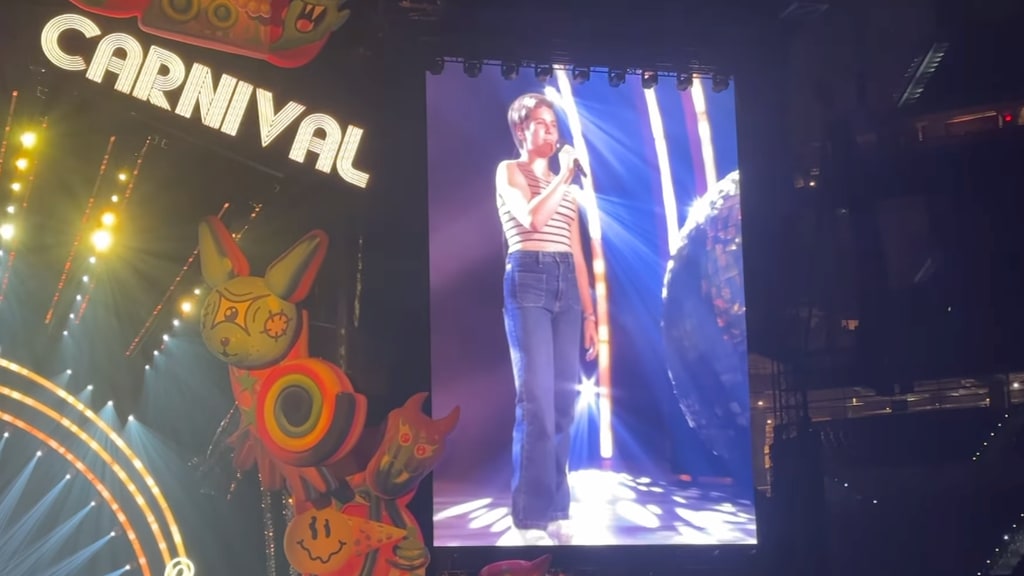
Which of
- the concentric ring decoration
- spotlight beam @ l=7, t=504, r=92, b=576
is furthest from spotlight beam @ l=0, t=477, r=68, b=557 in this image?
the concentric ring decoration

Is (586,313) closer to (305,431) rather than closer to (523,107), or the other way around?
(523,107)

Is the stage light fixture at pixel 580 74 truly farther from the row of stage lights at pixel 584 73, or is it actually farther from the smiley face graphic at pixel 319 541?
the smiley face graphic at pixel 319 541

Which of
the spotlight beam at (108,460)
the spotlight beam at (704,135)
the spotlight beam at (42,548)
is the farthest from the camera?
the spotlight beam at (704,135)

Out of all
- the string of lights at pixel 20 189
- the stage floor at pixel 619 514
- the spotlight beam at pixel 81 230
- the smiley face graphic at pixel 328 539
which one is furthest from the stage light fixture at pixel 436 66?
the smiley face graphic at pixel 328 539

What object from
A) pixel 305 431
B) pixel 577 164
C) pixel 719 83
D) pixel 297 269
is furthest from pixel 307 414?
pixel 719 83

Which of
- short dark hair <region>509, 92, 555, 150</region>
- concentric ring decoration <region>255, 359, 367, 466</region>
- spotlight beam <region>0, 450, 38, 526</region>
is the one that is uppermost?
short dark hair <region>509, 92, 555, 150</region>

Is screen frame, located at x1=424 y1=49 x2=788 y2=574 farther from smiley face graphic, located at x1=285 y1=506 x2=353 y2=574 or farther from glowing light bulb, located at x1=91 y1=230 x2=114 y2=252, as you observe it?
glowing light bulb, located at x1=91 y1=230 x2=114 y2=252
